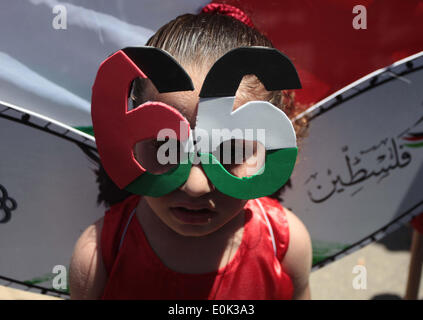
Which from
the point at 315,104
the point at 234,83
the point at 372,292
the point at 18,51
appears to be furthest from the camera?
the point at 372,292

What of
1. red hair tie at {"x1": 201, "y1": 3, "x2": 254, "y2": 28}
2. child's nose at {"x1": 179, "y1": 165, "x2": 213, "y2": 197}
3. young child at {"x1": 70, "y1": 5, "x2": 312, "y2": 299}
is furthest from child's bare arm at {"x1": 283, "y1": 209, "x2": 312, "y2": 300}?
red hair tie at {"x1": 201, "y1": 3, "x2": 254, "y2": 28}

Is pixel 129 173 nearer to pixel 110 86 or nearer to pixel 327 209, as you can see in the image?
pixel 110 86

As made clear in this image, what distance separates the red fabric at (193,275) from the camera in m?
1.01

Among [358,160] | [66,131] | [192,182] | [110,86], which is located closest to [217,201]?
[192,182]

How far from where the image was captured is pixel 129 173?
2.68 ft

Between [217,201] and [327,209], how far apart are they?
55 cm

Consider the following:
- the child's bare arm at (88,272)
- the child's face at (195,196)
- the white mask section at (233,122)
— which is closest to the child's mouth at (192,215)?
the child's face at (195,196)

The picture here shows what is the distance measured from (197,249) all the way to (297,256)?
28cm

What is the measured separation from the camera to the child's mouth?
0.85 meters

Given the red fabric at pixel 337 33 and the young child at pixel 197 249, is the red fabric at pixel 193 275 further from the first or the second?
the red fabric at pixel 337 33

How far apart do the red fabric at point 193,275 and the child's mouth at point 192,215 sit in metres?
0.21

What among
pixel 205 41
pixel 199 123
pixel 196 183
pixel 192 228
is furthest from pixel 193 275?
pixel 205 41

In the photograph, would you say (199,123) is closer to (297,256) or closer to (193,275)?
(193,275)

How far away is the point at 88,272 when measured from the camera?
3.42 ft
